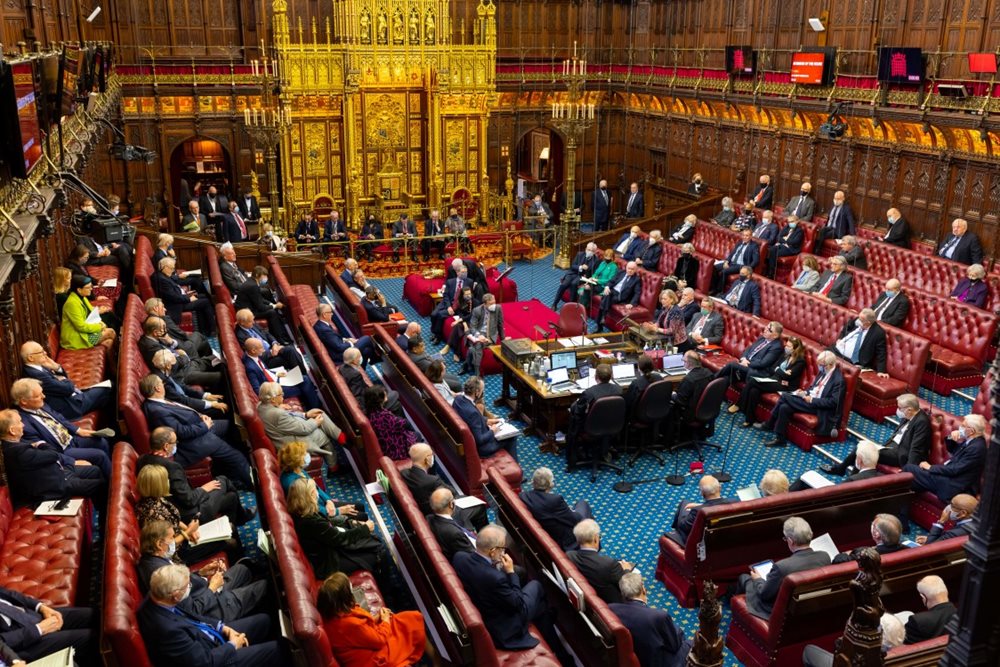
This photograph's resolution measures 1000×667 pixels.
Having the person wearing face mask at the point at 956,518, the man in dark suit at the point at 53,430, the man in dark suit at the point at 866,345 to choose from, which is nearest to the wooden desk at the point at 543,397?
Result: the man in dark suit at the point at 866,345

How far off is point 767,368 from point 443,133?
12.7m

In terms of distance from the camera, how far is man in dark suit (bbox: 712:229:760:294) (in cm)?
1464

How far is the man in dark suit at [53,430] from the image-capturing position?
6.51 metres

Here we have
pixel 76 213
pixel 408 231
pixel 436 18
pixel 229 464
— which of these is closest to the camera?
pixel 229 464

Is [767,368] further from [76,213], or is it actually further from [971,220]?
[76,213]

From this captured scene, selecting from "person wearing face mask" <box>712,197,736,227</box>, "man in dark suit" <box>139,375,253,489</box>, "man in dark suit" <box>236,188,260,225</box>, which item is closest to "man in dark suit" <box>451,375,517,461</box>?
"man in dark suit" <box>139,375,253,489</box>

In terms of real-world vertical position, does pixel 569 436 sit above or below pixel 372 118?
below

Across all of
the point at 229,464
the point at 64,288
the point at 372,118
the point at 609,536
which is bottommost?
the point at 609,536

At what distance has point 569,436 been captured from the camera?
931 cm

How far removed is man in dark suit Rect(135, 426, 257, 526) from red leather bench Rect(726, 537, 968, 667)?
13.9 ft

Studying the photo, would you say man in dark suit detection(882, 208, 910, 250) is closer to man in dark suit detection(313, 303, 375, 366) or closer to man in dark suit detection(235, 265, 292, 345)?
man in dark suit detection(313, 303, 375, 366)

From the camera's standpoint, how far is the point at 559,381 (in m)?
9.98

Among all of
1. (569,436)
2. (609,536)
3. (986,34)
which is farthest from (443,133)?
(609,536)

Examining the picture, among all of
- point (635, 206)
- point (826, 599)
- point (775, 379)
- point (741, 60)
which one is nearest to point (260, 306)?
point (775, 379)
